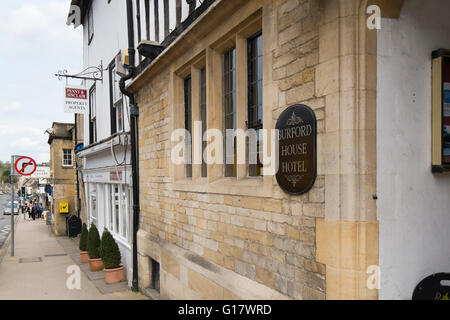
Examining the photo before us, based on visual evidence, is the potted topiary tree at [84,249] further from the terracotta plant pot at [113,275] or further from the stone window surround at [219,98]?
the stone window surround at [219,98]

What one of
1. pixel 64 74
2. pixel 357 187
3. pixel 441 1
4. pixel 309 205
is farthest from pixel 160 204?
pixel 64 74

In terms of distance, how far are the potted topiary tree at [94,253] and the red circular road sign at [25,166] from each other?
3.00 meters

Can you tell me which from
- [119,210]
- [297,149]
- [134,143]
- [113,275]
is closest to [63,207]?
[119,210]

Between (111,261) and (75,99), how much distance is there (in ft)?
19.6

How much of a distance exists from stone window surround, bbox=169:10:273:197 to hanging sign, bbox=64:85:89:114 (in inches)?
270

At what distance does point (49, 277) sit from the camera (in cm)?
939

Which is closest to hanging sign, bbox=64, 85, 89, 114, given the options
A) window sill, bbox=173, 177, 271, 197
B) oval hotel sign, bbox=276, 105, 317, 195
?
window sill, bbox=173, 177, 271, 197

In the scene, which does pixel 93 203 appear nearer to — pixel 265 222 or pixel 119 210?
pixel 119 210

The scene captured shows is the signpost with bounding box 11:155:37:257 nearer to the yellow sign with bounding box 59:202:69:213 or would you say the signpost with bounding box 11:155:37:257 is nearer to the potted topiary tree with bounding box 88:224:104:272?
the potted topiary tree with bounding box 88:224:104:272

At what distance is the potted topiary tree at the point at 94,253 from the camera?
32.9 feet

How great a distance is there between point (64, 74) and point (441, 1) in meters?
11.7

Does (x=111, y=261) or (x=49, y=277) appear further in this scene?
(x=49, y=277)

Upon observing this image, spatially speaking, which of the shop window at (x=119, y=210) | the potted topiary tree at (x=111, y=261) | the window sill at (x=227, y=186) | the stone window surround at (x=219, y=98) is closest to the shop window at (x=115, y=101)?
the shop window at (x=119, y=210)

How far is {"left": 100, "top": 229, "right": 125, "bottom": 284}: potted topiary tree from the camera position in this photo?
28.9 ft
